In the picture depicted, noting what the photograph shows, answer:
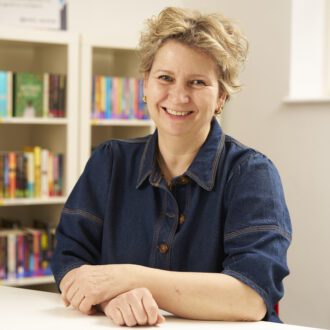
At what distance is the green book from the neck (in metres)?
1.81

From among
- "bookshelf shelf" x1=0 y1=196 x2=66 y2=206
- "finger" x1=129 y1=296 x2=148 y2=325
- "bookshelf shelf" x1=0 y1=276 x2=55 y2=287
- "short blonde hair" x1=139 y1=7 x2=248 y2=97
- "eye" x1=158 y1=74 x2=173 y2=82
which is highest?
"short blonde hair" x1=139 y1=7 x2=248 y2=97

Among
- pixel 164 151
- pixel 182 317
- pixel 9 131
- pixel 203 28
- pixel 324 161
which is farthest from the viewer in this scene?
pixel 9 131

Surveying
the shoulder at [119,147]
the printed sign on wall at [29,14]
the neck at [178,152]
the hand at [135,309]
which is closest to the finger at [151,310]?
the hand at [135,309]

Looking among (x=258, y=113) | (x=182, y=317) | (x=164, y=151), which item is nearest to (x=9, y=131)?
(x=258, y=113)

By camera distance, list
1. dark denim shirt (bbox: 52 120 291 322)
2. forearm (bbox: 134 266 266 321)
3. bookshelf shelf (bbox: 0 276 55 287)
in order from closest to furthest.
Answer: forearm (bbox: 134 266 266 321) < dark denim shirt (bbox: 52 120 291 322) < bookshelf shelf (bbox: 0 276 55 287)

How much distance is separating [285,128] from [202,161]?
1.96m

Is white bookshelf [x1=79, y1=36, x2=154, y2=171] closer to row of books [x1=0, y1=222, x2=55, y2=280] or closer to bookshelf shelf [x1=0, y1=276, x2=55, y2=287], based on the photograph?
row of books [x1=0, y1=222, x2=55, y2=280]

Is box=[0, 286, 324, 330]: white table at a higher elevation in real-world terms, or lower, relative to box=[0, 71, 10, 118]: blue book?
lower

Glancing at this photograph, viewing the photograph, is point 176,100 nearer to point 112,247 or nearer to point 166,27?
point 166,27

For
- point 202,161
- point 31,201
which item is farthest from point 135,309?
point 31,201

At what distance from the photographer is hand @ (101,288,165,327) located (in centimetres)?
133

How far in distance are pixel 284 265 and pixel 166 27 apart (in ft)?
2.15

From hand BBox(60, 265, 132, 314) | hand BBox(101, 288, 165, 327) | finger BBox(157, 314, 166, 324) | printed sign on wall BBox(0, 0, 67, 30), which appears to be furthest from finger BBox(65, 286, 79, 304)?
printed sign on wall BBox(0, 0, 67, 30)

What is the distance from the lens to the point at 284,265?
1.53 metres
